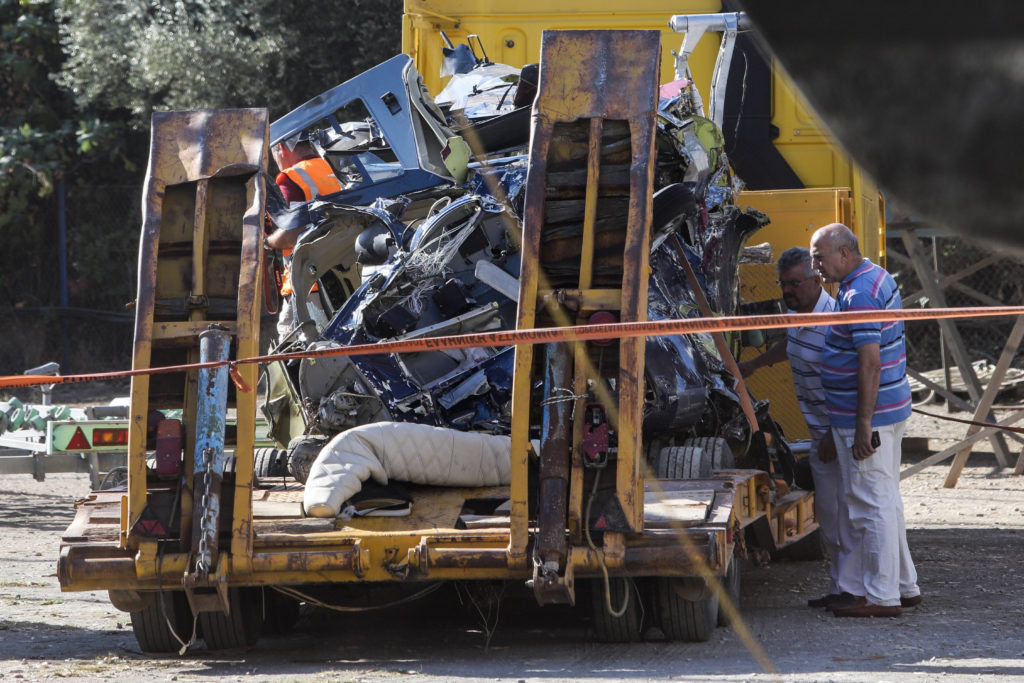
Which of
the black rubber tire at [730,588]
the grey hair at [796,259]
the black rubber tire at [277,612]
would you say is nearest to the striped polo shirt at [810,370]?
the grey hair at [796,259]

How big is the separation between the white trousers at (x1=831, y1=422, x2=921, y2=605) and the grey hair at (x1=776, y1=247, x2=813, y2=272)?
87 centimetres

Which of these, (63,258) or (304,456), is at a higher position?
(63,258)

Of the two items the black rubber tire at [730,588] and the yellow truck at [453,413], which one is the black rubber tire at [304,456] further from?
the black rubber tire at [730,588]

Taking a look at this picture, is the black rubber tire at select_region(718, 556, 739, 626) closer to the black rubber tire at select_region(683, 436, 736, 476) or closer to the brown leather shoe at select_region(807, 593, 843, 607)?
the black rubber tire at select_region(683, 436, 736, 476)

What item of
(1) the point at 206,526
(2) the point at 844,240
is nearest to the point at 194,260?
(1) the point at 206,526

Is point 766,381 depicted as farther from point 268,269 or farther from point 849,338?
point 268,269

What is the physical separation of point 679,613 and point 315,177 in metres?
3.24

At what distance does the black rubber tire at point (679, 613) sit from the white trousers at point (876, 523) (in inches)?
43.3

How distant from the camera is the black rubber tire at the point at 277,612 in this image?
19.4ft

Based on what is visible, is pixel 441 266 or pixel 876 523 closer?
pixel 876 523

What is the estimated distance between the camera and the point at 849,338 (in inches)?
241

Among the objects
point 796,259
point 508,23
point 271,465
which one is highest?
point 508,23

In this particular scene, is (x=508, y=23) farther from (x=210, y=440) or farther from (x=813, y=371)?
(x=210, y=440)

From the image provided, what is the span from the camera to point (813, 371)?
661cm
